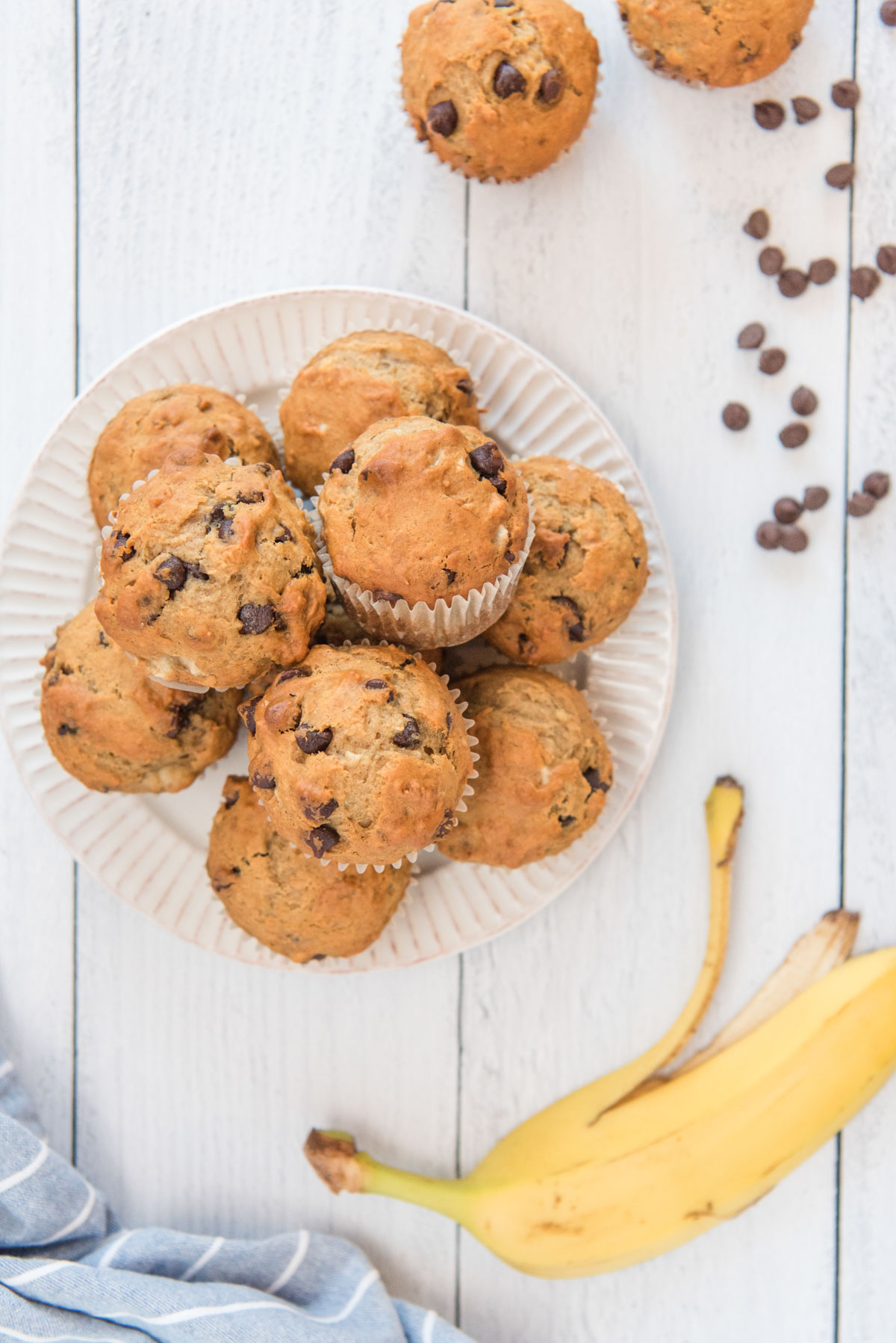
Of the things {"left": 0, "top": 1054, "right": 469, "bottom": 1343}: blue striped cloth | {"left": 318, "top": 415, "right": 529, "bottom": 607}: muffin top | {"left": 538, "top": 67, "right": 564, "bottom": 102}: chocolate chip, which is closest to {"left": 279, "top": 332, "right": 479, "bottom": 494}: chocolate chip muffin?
{"left": 318, "top": 415, "right": 529, "bottom": 607}: muffin top

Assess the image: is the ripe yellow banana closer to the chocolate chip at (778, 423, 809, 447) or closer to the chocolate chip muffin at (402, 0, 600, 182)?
the chocolate chip at (778, 423, 809, 447)

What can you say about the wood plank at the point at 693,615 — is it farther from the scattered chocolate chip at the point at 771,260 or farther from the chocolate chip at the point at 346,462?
the chocolate chip at the point at 346,462

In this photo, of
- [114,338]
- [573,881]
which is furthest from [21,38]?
[573,881]

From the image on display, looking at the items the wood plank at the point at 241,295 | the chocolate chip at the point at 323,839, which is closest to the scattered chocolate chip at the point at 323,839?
the chocolate chip at the point at 323,839

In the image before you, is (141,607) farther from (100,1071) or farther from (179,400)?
(100,1071)

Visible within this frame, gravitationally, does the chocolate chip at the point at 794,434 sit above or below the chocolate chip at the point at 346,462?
above

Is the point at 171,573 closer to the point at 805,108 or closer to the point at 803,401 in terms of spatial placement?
the point at 803,401

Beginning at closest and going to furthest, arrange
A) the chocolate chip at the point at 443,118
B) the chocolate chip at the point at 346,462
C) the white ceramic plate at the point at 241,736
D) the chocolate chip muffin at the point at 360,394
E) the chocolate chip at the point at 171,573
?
1. the chocolate chip at the point at 171,573
2. the chocolate chip at the point at 346,462
3. the chocolate chip muffin at the point at 360,394
4. the chocolate chip at the point at 443,118
5. the white ceramic plate at the point at 241,736
